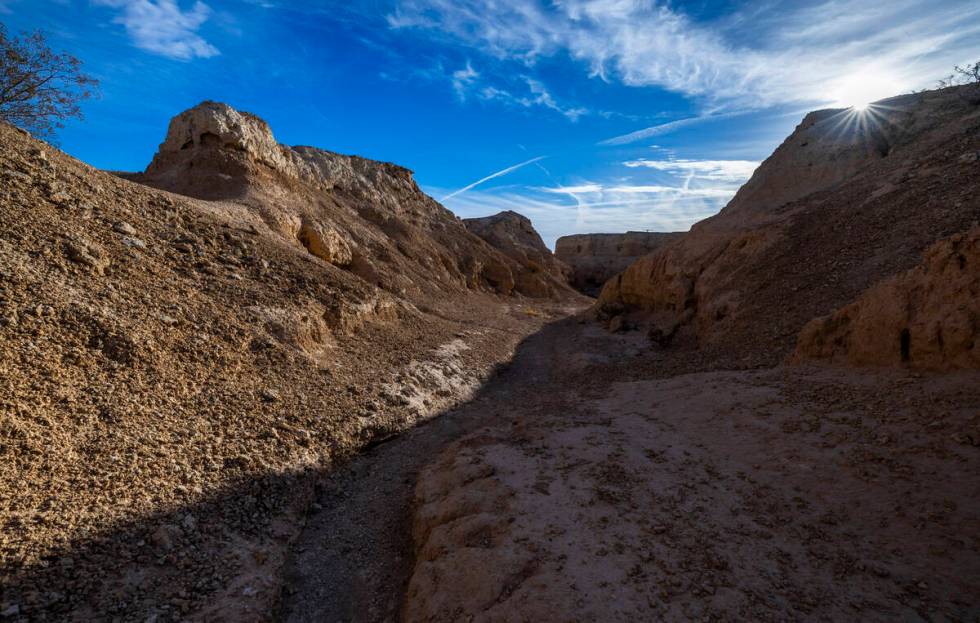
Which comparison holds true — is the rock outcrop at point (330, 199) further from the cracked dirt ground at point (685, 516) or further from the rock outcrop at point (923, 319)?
the rock outcrop at point (923, 319)

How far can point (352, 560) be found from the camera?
444cm

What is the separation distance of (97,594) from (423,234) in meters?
23.0

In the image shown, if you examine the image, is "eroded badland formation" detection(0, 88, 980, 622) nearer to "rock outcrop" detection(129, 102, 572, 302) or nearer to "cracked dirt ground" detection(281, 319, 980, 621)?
"cracked dirt ground" detection(281, 319, 980, 621)

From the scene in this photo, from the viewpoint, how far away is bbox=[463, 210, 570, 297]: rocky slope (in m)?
31.6

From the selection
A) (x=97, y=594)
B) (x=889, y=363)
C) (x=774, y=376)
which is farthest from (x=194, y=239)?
(x=889, y=363)

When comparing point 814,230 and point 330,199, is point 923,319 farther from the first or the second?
point 330,199

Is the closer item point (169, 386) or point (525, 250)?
point (169, 386)

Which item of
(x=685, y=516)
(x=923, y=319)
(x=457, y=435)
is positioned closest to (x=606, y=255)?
(x=457, y=435)

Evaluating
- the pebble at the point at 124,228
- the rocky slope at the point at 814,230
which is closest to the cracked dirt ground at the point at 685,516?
the rocky slope at the point at 814,230

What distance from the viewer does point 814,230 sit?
1102 cm

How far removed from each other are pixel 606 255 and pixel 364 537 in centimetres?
4322

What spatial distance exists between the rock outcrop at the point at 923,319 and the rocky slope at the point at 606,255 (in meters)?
34.7

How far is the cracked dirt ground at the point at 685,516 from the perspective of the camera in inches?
118

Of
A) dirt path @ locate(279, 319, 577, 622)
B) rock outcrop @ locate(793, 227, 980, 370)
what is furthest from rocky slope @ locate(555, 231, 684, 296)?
dirt path @ locate(279, 319, 577, 622)
